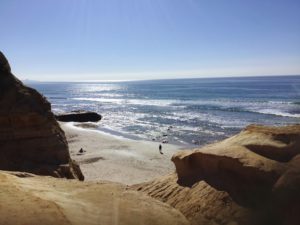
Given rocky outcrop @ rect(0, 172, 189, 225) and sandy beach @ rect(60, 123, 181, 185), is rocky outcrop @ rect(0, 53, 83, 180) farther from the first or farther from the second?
sandy beach @ rect(60, 123, 181, 185)

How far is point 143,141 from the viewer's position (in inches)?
1186

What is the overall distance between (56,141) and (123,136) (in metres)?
21.4

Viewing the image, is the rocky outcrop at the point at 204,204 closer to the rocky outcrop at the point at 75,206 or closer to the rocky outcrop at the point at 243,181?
the rocky outcrop at the point at 243,181

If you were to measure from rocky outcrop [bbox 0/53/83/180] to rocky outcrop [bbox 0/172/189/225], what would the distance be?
4.35m

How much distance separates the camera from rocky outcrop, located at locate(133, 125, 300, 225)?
5789mm

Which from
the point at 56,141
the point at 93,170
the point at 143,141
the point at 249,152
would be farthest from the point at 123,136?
the point at 249,152

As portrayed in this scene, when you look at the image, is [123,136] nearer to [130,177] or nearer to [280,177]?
[130,177]

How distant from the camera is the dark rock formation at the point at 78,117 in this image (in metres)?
44.2

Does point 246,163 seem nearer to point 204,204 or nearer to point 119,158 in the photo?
point 204,204

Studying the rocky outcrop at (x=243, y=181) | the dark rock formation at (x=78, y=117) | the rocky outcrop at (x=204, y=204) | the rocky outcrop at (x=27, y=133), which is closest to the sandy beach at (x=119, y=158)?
the rocky outcrop at (x=27, y=133)

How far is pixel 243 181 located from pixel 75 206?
3.17m

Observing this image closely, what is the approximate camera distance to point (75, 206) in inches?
235

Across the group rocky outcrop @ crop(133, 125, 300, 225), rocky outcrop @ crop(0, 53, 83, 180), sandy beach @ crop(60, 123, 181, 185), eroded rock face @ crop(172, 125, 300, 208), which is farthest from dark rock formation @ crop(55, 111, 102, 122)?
eroded rock face @ crop(172, 125, 300, 208)

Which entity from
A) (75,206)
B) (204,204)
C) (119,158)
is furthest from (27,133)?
(119,158)
